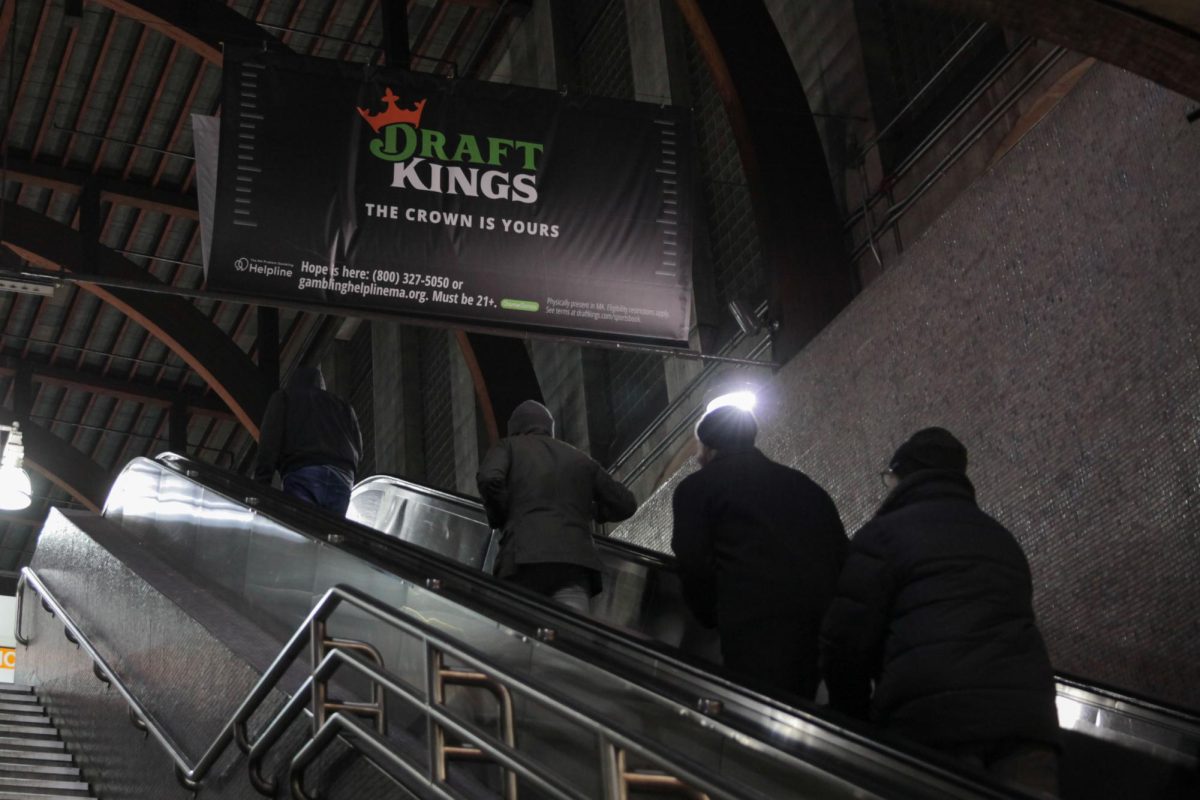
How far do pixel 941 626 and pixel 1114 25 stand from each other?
2.55m

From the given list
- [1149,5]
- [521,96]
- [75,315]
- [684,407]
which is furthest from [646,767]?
[75,315]

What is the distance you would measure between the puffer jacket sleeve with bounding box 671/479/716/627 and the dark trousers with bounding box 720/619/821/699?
0.31 metres

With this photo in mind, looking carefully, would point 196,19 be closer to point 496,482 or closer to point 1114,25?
point 496,482

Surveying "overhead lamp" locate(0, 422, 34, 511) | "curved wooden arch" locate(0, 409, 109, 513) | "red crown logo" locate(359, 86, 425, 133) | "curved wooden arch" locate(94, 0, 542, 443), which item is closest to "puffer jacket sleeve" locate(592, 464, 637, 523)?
"red crown logo" locate(359, 86, 425, 133)

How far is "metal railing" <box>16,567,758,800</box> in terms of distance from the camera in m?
3.63

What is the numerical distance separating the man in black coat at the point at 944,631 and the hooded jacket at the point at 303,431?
5.22 metres

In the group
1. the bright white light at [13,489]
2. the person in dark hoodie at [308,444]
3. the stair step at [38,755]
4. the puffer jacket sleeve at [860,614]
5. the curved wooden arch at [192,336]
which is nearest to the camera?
the puffer jacket sleeve at [860,614]

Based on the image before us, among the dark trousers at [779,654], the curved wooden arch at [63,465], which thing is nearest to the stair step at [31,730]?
the dark trousers at [779,654]

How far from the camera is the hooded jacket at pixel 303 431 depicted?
938cm

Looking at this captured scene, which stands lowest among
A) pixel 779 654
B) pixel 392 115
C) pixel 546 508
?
pixel 779 654

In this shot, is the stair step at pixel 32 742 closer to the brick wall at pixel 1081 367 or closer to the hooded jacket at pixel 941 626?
the brick wall at pixel 1081 367

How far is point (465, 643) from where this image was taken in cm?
453

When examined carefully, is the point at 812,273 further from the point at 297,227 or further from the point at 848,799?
the point at 848,799

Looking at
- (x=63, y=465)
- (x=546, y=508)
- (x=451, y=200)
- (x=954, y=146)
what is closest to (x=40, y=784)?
(x=546, y=508)
